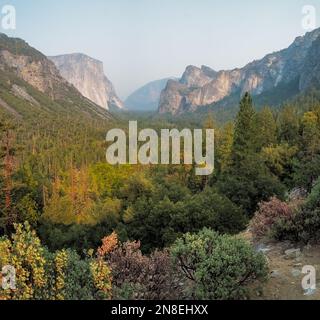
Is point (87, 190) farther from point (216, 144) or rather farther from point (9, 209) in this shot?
point (9, 209)

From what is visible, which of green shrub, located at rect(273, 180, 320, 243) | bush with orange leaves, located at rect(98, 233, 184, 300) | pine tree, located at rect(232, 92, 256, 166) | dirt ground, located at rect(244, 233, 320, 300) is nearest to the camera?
bush with orange leaves, located at rect(98, 233, 184, 300)

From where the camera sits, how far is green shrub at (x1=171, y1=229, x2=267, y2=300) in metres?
8.71

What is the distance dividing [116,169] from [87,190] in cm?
791

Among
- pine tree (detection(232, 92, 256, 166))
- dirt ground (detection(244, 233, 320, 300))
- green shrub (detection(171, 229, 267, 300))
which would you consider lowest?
dirt ground (detection(244, 233, 320, 300))

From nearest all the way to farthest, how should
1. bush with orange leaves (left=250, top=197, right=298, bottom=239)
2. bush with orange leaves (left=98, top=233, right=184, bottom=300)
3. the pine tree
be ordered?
bush with orange leaves (left=98, top=233, right=184, bottom=300), bush with orange leaves (left=250, top=197, right=298, bottom=239), the pine tree

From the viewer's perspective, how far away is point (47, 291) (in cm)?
879

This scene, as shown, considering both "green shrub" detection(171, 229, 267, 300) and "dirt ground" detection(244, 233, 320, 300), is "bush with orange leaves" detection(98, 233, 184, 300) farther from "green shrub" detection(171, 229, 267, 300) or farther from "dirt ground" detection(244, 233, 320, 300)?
"dirt ground" detection(244, 233, 320, 300)

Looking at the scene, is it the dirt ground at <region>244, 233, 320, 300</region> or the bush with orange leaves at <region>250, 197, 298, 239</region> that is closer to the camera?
the dirt ground at <region>244, 233, 320, 300</region>

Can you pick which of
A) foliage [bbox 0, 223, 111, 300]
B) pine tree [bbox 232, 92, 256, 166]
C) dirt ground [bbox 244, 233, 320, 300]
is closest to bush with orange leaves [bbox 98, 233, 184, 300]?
foliage [bbox 0, 223, 111, 300]

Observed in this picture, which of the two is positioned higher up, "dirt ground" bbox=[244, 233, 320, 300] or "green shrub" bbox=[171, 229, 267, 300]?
"green shrub" bbox=[171, 229, 267, 300]

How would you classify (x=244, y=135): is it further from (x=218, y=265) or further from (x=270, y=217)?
(x=218, y=265)

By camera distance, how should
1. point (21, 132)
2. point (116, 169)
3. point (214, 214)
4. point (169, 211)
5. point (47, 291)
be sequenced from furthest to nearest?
point (21, 132) → point (116, 169) → point (169, 211) → point (214, 214) → point (47, 291)
